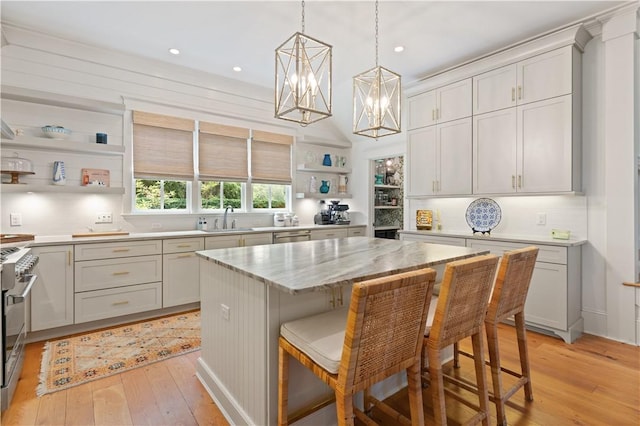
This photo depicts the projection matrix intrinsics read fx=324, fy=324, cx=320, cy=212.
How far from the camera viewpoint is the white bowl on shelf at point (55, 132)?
11.1ft

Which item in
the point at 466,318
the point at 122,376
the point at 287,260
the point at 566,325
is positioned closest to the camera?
the point at 466,318

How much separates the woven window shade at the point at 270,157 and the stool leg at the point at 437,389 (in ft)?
13.1

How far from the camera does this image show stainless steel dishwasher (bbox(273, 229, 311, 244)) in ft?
15.1

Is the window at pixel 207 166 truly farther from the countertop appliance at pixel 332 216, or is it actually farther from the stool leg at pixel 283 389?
the stool leg at pixel 283 389

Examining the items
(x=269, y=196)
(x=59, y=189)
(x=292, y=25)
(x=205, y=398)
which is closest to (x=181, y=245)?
(x=59, y=189)

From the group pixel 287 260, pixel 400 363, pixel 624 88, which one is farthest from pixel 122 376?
pixel 624 88

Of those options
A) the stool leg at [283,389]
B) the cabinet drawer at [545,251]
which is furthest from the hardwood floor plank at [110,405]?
the cabinet drawer at [545,251]

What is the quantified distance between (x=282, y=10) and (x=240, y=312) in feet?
8.88

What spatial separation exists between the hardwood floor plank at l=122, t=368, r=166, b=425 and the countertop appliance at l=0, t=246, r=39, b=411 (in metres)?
0.66

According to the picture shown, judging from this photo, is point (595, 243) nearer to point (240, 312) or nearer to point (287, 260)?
point (287, 260)

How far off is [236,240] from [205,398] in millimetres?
2238

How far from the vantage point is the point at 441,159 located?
4.21 metres

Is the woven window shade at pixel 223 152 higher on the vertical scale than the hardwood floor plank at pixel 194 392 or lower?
higher

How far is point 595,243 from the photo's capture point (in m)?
3.20
